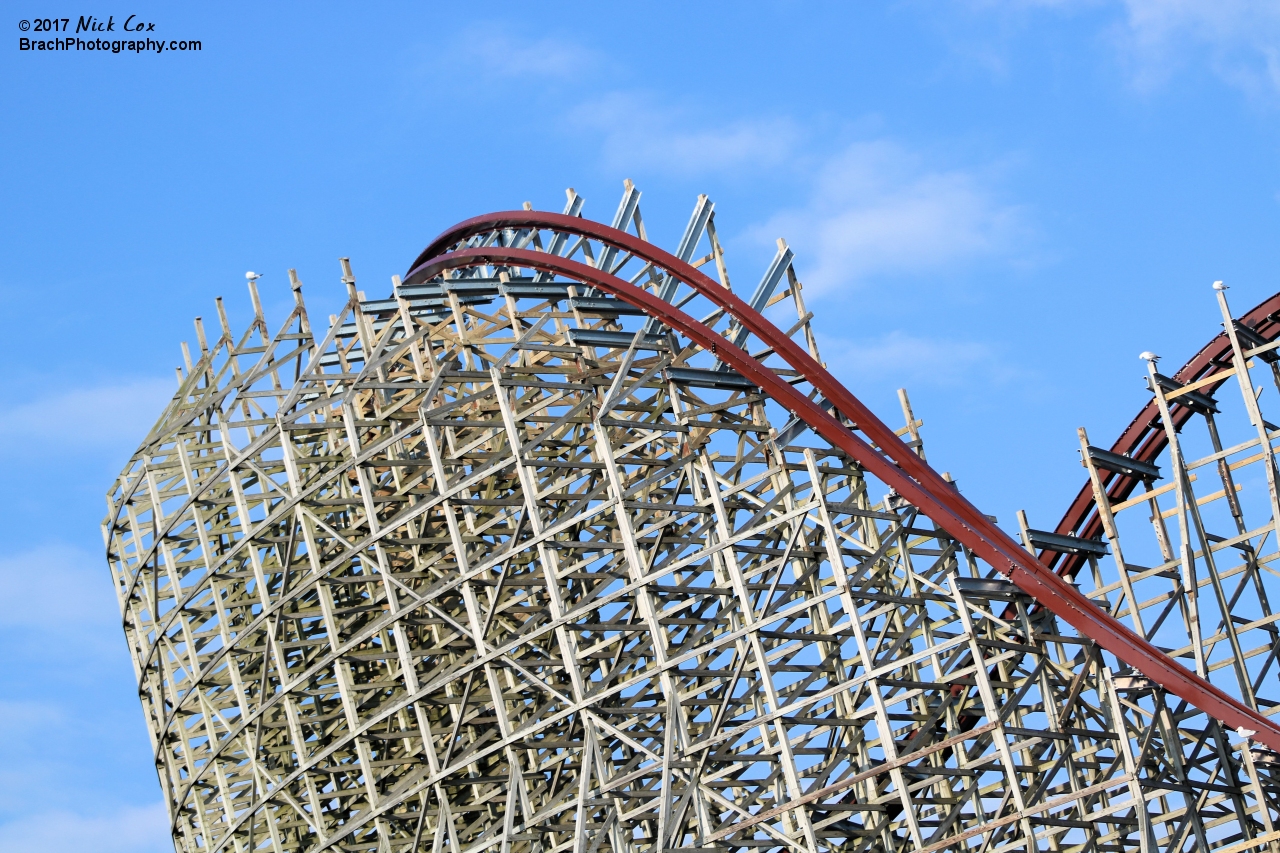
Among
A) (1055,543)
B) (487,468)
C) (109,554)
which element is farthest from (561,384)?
(109,554)

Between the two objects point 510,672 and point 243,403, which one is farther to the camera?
point 243,403

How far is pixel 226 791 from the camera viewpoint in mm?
28156

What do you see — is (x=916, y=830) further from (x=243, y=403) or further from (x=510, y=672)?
(x=243, y=403)

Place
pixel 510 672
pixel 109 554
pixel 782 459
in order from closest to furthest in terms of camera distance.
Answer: pixel 782 459 < pixel 510 672 < pixel 109 554

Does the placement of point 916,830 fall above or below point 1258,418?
below

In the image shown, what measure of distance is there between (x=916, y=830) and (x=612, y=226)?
9.63 metres

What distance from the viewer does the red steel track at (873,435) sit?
20656 millimetres

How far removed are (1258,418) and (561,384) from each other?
8480 millimetres

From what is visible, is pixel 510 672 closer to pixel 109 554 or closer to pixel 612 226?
pixel 612 226

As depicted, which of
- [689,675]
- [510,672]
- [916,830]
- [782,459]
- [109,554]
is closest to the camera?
[916,830]

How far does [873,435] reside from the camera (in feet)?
75.0

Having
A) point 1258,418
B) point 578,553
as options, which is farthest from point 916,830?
point 578,553

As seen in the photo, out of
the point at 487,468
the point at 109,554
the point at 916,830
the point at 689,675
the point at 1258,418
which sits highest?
the point at 109,554

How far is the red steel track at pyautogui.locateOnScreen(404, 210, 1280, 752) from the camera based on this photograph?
20656 mm
